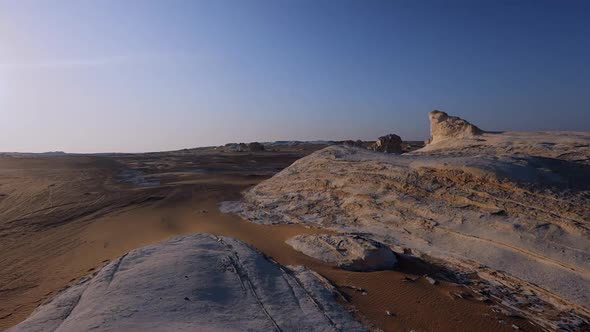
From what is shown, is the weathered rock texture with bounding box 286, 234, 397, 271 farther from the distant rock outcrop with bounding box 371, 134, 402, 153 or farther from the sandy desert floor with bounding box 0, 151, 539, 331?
the distant rock outcrop with bounding box 371, 134, 402, 153

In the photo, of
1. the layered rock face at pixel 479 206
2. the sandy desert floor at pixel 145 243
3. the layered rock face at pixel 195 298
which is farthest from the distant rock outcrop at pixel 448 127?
the layered rock face at pixel 195 298

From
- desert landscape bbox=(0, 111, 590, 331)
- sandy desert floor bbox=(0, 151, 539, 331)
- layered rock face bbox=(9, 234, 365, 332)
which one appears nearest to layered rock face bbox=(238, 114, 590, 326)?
Answer: desert landscape bbox=(0, 111, 590, 331)

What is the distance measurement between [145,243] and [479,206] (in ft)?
19.6

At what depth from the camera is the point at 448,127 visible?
1224 centimetres

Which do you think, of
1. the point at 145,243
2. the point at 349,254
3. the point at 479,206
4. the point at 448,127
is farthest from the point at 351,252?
the point at 448,127

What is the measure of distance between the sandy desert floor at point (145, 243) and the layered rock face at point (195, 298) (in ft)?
1.55

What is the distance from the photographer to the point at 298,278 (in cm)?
494

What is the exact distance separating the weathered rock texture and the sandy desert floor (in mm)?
166

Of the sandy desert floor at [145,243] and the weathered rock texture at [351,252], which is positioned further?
the weathered rock texture at [351,252]

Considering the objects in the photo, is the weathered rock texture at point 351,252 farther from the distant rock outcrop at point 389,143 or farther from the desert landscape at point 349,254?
the distant rock outcrop at point 389,143

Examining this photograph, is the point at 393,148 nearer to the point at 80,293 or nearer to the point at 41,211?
the point at 41,211

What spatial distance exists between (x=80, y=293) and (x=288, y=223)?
4.64m

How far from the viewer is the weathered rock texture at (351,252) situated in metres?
5.60

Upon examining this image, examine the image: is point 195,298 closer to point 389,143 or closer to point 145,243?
point 145,243
